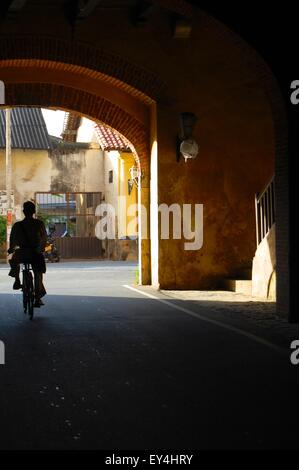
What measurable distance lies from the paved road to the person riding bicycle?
91cm

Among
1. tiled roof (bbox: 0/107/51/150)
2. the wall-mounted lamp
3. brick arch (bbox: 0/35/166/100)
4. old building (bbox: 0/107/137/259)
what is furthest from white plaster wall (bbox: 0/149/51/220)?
the wall-mounted lamp

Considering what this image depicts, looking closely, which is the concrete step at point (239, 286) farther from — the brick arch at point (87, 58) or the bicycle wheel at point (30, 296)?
the bicycle wheel at point (30, 296)

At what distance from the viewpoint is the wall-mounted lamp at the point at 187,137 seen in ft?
53.5

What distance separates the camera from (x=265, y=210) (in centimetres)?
1477

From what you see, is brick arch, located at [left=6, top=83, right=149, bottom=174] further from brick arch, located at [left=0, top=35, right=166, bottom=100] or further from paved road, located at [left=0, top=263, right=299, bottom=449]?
paved road, located at [left=0, top=263, right=299, bottom=449]

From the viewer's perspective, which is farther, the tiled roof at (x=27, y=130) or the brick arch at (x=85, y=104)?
the tiled roof at (x=27, y=130)

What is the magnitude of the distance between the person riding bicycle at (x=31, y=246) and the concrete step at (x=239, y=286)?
476cm

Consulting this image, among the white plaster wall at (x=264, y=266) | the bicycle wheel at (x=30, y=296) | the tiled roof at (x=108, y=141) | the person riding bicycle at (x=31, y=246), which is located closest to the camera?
the bicycle wheel at (x=30, y=296)

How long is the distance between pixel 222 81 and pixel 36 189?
22258 millimetres

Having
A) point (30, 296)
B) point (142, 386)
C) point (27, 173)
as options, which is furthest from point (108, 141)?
point (142, 386)

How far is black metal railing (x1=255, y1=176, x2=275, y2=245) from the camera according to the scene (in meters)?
14.3

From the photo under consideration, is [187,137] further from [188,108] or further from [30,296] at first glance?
[30,296]

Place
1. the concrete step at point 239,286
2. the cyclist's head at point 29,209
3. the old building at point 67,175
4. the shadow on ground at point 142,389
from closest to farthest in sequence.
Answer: the shadow on ground at point 142,389 < the cyclist's head at point 29,209 < the concrete step at point 239,286 < the old building at point 67,175

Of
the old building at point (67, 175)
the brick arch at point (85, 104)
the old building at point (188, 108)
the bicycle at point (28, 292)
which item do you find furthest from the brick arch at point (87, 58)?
the old building at point (67, 175)
